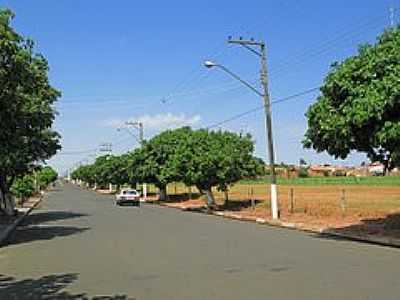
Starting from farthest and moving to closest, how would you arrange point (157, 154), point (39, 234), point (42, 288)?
1. point (157, 154)
2. point (39, 234)
3. point (42, 288)

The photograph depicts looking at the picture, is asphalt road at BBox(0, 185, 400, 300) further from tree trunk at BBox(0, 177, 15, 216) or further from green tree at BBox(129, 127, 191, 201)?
green tree at BBox(129, 127, 191, 201)

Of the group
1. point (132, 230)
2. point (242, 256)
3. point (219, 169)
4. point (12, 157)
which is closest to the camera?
point (242, 256)

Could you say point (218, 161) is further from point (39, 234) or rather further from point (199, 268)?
point (199, 268)

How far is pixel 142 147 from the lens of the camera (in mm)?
78062

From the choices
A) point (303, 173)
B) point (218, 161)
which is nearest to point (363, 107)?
point (218, 161)

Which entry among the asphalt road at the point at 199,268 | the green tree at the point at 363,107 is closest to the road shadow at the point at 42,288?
the asphalt road at the point at 199,268

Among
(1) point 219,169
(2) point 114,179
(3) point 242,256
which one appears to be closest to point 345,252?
(3) point 242,256

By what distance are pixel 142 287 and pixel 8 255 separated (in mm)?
9044

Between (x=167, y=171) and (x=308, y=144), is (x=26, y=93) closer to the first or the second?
(x=308, y=144)

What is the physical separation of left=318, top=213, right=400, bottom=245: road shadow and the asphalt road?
1439 millimetres

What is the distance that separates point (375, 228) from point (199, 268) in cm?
1313

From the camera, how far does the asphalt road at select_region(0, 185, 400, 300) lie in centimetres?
1230

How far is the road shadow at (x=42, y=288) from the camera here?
12.2m

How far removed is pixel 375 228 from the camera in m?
27.3
